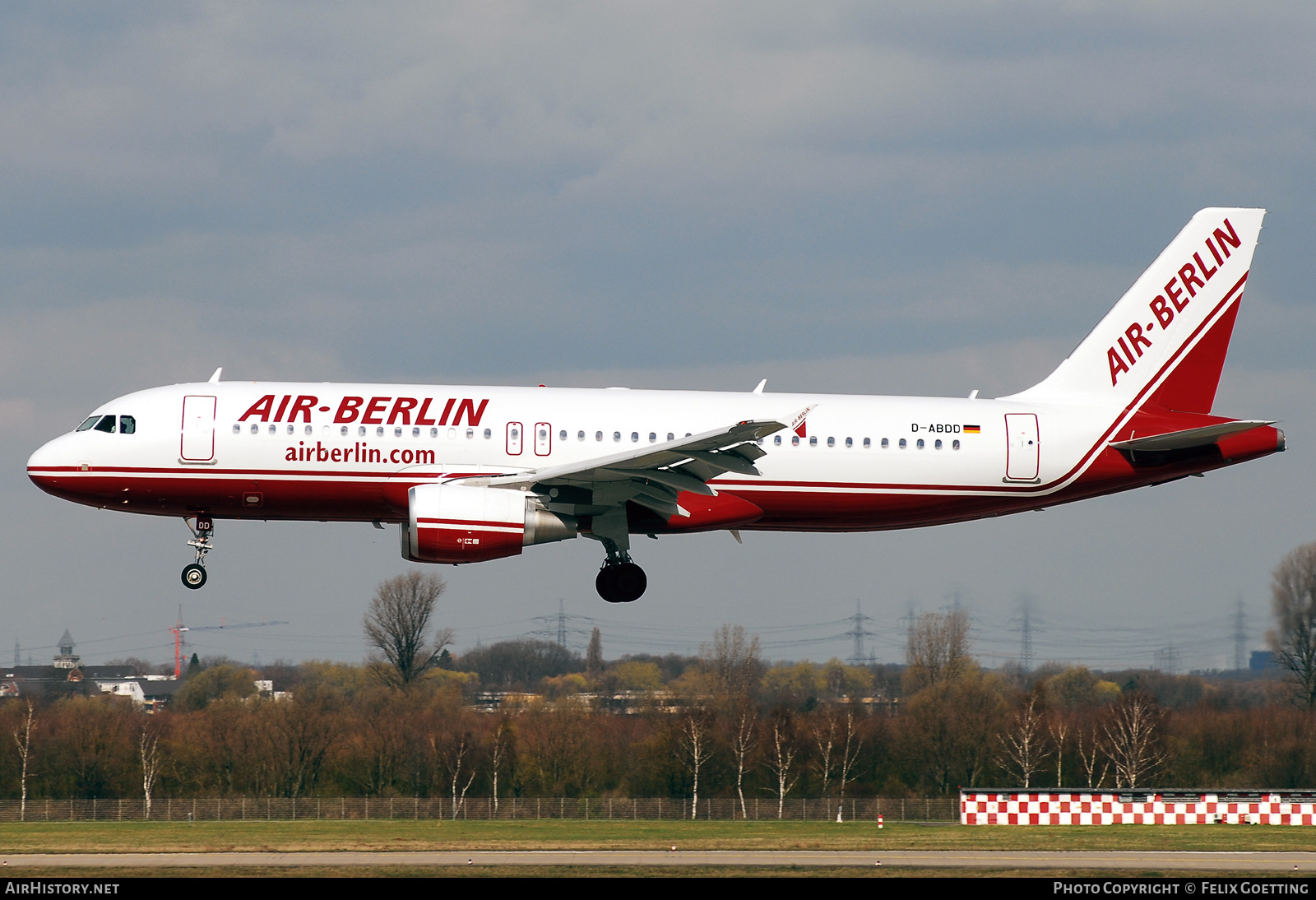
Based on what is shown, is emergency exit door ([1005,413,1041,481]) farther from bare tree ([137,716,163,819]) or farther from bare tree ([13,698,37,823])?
bare tree ([13,698,37,823])

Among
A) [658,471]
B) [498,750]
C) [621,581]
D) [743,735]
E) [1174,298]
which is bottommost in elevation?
[498,750]

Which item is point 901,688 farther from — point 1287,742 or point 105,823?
point 105,823

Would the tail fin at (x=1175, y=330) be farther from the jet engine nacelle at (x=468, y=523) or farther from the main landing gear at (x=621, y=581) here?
the jet engine nacelle at (x=468, y=523)

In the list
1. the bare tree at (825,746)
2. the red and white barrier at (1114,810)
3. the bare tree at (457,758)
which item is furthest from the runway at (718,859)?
the bare tree at (825,746)

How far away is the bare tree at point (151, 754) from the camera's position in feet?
241

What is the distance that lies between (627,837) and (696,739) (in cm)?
3061

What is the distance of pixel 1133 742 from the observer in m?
76.4

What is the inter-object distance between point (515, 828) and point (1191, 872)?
24.9 metres

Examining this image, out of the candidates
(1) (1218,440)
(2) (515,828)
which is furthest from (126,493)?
(1) (1218,440)

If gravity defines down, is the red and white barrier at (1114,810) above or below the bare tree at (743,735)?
below

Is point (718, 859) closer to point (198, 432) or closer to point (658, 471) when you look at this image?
point (658, 471)

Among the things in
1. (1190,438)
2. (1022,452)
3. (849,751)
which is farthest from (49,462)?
(849,751)

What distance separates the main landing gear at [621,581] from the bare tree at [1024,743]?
145 feet

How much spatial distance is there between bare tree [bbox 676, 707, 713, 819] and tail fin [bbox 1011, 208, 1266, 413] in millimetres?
37154
